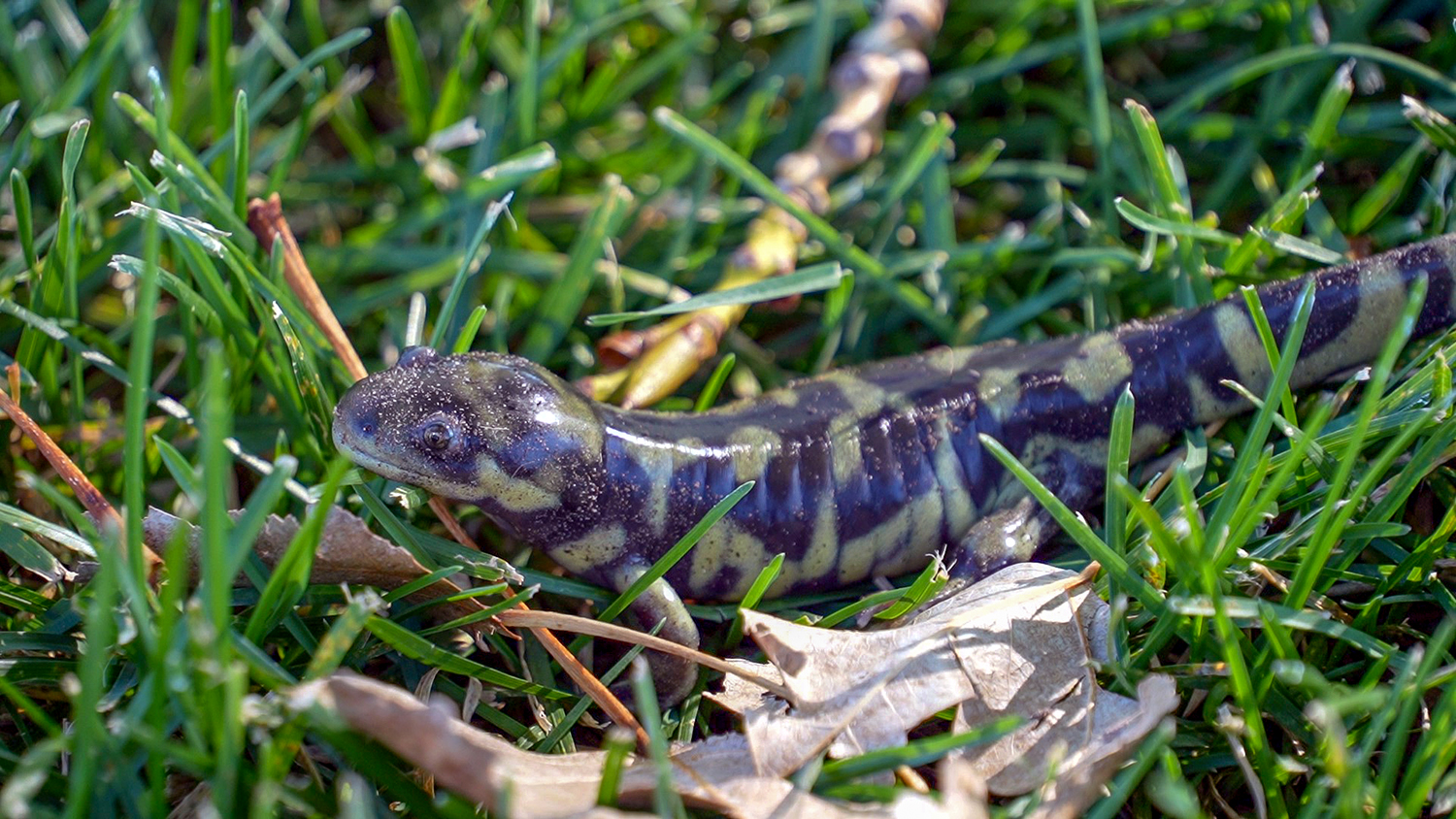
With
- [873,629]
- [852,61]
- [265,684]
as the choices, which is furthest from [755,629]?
[852,61]

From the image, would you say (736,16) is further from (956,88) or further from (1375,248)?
(1375,248)

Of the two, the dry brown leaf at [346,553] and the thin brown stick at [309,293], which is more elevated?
the thin brown stick at [309,293]

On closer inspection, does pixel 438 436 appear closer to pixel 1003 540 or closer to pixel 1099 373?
pixel 1003 540

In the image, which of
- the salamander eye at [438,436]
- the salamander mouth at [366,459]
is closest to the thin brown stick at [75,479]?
the salamander mouth at [366,459]

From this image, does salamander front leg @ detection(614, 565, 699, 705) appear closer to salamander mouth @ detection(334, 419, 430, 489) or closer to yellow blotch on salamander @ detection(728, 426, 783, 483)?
yellow blotch on salamander @ detection(728, 426, 783, 483)

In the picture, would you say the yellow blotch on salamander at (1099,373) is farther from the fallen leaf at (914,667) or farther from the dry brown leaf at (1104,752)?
the dry brown leaf at (1104,752)

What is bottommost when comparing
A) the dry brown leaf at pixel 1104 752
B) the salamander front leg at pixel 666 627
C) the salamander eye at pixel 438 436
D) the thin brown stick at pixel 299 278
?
the salamander front leg at pixel 666 627

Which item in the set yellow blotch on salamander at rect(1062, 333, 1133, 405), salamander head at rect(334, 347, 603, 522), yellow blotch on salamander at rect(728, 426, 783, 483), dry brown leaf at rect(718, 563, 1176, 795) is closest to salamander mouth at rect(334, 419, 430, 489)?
salamander head at rect(334, 347, 603, 522)
